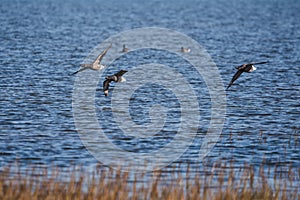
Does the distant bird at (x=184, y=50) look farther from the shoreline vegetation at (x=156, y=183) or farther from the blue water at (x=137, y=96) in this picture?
the shoreline vegetation at (x=156, y=183)

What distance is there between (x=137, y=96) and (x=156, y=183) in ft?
42.8

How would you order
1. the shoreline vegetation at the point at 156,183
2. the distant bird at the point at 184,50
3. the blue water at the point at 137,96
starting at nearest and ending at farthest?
the shoreline vegetation at the point at 156,183, the blue water at the point at 137,96, the distant bird at the point at 184,50

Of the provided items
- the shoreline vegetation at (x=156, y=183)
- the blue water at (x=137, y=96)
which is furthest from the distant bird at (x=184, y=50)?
the shoreline vegetation at (x=156, y=183)

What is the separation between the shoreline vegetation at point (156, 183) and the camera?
1327cm

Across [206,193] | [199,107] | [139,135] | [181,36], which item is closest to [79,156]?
[139,135]

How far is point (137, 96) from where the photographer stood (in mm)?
26562

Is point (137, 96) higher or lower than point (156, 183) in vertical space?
Result: higher

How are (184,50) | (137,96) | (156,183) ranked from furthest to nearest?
(184,50)
(137,96)
(156,183)

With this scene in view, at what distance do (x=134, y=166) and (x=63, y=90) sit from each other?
1148 centimetres

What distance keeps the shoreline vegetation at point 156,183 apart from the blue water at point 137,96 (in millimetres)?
1160

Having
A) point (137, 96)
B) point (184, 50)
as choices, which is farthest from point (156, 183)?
point (184, 50)

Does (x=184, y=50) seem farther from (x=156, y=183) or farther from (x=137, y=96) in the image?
(x=156, y=183)

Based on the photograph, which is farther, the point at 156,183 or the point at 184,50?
the point at 184,50

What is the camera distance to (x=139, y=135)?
67.8 ft
